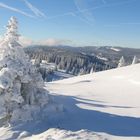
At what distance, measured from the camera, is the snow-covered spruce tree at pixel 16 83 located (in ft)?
100

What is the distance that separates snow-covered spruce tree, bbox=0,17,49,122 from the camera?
30531 mm

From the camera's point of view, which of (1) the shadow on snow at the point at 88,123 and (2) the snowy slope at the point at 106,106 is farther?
(2) the snowy slope at the point at 106,106

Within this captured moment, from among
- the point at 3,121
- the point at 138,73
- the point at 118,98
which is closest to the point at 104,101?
the point at 118,98

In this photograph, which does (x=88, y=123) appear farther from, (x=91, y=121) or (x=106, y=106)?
(x=106, y=106)

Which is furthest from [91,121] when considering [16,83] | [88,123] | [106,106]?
[106,106]

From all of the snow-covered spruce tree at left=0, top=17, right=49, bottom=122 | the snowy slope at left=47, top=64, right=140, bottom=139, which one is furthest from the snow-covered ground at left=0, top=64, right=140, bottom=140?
the snow-covered spruce tree at left=0, top=17, right=49, bottom=122

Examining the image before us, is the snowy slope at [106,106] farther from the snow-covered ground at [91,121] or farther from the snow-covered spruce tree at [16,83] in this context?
the snow-covered spruce tree at [16,83]

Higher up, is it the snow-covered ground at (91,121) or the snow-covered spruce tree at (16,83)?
the snow-covered spruce tree at (16,83)

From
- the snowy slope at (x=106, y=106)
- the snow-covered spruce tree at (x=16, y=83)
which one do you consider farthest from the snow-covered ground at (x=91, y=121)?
the snow-covered spruce tree at (x=16, y=83)

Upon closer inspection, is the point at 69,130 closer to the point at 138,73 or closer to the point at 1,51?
the point at 1,51

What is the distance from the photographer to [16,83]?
3161cm

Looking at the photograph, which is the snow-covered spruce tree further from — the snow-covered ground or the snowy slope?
the snowy slope

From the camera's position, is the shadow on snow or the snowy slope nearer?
the shadow on snow

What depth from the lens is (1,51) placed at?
32.3m
